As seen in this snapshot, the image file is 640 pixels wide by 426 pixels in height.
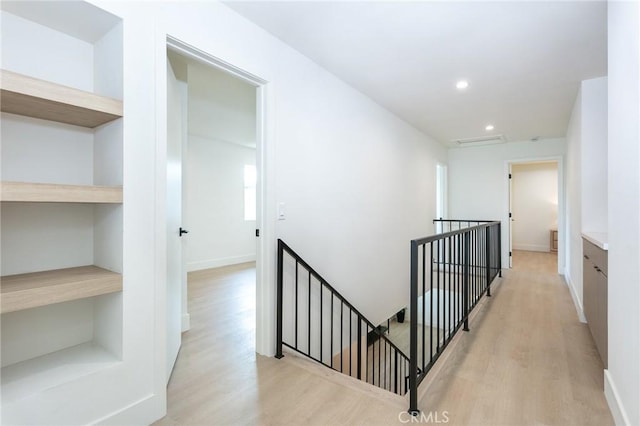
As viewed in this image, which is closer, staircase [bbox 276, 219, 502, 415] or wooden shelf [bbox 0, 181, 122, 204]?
wooden shelf [bbox 0, 181, 122, 204]

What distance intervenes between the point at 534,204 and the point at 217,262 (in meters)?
8.12

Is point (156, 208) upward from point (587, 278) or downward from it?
Answer: upward

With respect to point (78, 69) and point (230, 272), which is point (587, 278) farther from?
point (230, 272)

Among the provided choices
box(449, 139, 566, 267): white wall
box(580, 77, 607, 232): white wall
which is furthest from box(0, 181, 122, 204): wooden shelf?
box(449, 139, 566, 267): white wall

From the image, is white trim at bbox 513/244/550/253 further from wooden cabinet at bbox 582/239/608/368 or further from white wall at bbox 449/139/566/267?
wooden cabinet at bbox 582/239/608/368

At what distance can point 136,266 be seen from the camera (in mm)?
1539

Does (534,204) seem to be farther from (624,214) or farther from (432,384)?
(432,384)

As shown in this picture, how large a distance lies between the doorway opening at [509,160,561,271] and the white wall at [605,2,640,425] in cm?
679

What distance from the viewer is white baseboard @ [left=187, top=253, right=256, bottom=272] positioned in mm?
5664

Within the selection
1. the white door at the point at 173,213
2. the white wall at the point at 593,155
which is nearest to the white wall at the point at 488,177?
the white wall at the point at 593,155

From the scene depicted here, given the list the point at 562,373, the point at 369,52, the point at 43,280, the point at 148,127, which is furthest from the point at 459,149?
the point at 43,280

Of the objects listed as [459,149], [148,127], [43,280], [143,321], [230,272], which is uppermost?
[459,149]

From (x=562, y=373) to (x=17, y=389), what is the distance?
3.02 metres

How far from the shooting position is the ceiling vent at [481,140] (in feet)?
17.8
